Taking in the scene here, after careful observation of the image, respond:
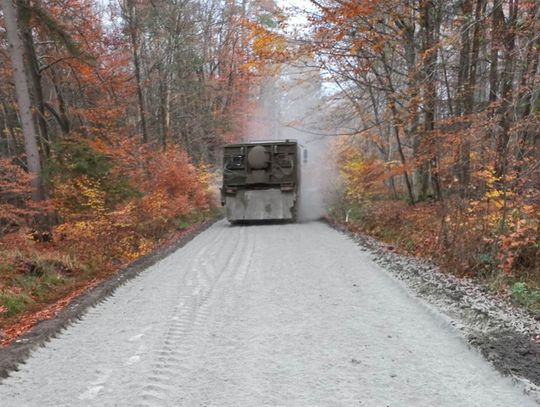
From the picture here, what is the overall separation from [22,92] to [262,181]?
795 cm

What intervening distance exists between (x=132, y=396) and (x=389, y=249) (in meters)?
7.04

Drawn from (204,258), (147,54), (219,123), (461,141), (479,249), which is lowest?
(204,258)

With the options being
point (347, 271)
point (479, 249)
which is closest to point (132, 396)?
point (347, 271)

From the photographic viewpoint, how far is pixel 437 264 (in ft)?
25.3

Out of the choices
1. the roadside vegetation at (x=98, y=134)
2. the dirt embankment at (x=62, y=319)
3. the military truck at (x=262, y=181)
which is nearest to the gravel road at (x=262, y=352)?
the dirt embankment at (x=62, y=319)

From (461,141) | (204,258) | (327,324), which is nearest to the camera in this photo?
(327,324)

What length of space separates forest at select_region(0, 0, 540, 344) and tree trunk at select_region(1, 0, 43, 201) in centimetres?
3

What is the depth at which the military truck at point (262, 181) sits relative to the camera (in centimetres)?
1593

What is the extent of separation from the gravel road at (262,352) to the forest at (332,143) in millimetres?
1391

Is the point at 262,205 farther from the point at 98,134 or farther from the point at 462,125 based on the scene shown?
the point at 98,134

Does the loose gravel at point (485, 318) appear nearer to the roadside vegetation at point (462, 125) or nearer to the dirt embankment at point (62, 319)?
the roadside vegetation at point (462, 125)

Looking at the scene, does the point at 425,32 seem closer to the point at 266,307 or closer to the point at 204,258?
the point at 204,258

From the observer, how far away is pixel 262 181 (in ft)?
52.6

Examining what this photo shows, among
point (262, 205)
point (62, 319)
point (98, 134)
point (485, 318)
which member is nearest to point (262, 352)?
point (485, 318)
